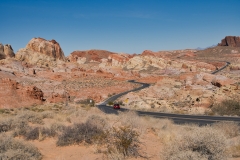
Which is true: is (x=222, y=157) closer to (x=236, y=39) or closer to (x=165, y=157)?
(x=165, y=157)

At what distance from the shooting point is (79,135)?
11.4 m

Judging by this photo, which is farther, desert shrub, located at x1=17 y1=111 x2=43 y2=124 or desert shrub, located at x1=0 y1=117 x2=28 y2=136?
desert shrub, located at x1=17 y1=111 x2=43 y2=124

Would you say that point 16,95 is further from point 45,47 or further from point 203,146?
point 45,47

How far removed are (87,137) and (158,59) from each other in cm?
9671

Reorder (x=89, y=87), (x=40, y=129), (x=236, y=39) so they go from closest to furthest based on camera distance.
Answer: (x=40, y=129) → (x=89, y=87) → (x=236, y=39)

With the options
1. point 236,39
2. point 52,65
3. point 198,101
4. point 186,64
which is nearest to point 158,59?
point 186,64

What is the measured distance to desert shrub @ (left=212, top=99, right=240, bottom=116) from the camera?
25.9 m

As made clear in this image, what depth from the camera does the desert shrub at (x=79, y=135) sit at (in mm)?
11188

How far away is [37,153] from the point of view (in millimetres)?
9258

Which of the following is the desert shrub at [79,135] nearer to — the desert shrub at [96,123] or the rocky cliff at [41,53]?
the desert shrub at [96,123]

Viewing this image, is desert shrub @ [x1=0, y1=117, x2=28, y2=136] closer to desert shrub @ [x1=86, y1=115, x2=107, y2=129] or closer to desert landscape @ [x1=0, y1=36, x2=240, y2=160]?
desert landscape @ [x1=0, y1=36, x2=240, y2=160]

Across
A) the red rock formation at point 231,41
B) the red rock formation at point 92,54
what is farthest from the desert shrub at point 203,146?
the red rock formation at point 231,41

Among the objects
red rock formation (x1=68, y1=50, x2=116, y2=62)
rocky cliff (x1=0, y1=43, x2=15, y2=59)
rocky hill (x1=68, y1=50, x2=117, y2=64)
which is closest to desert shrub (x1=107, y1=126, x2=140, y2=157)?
rocky cliff (x1=0, y1=43, x2=15, y2=59)

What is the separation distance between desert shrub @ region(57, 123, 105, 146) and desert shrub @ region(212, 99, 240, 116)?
1890 centimetres
